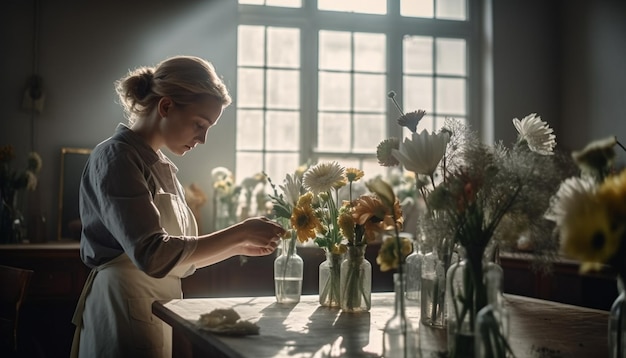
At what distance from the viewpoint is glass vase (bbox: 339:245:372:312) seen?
1.86 metres

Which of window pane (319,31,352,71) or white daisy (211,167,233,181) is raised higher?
window pane (319,31,352,71)

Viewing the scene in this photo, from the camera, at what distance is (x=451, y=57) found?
5.04 m

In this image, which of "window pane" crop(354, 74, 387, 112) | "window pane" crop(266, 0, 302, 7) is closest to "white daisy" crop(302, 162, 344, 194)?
"window pane" crop(354, 74, 387, 112)

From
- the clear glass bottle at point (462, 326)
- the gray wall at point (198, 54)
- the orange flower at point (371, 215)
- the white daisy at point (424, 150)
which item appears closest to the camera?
the clear glass bottle at point (462, 326)

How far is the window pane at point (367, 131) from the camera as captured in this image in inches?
189

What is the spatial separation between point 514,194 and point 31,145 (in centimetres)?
347

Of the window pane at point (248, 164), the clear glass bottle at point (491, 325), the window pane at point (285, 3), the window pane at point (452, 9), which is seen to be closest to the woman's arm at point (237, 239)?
the clear glass bottle at point (491, 325)

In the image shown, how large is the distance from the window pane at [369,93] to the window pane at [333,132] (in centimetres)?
14

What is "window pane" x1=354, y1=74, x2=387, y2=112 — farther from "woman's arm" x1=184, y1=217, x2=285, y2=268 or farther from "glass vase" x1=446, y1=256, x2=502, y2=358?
"glass vase" x1=446, y1=256, x2=502, y2=358

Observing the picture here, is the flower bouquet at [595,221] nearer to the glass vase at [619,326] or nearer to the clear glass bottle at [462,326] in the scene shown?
the glass vase at [619,326]

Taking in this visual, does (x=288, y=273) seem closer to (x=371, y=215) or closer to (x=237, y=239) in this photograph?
(x=237, y=239)

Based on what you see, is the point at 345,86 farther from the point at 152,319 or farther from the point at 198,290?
the point at 152,319

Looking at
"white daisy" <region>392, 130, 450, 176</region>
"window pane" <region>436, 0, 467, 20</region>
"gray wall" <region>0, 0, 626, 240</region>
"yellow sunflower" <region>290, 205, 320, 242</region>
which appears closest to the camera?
"white daisy" <region>392, 130, 450, 176</region>

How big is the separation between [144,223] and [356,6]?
11.6 feet
